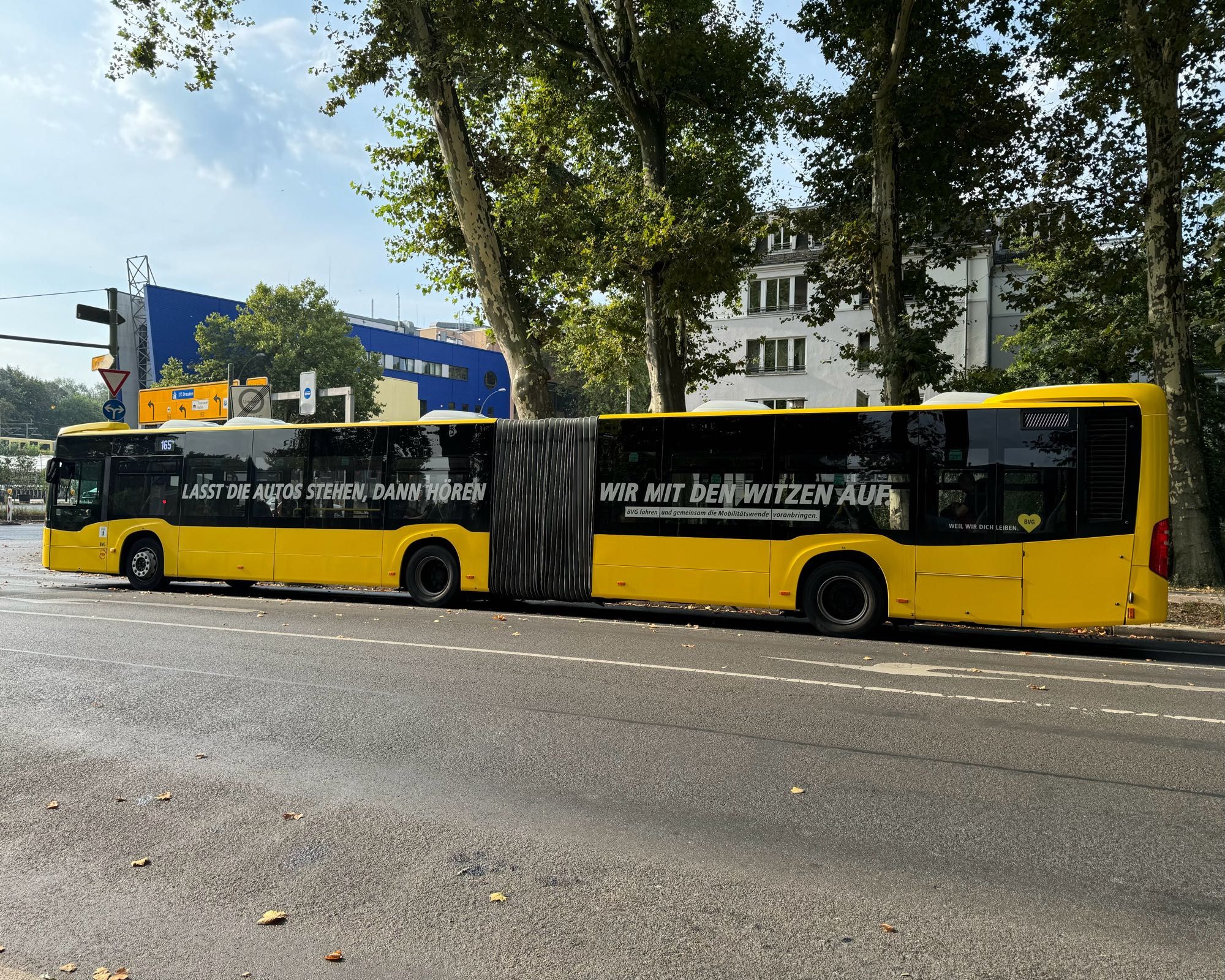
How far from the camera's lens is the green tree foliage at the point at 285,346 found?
53.6 metres

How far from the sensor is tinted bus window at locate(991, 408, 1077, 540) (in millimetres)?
10727

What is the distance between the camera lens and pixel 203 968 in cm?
324

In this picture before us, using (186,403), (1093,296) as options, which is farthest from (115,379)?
(1093,296)

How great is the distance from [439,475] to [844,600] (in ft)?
21.3

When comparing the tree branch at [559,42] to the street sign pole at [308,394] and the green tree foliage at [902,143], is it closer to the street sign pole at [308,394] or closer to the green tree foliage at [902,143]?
the green tree foliage at [902,143]

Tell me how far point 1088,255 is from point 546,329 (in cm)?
1410

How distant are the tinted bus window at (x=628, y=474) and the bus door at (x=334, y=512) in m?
3.79

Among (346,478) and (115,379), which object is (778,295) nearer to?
(115,379)

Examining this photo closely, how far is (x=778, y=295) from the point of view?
43.8m

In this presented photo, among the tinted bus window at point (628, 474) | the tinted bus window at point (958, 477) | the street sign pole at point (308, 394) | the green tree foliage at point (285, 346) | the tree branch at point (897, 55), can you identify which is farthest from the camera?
the green tree foliage at point (285, 346)

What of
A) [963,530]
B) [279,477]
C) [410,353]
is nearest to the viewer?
[963,530]

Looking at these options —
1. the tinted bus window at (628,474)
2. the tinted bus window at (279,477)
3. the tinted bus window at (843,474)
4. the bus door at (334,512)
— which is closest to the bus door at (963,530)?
the tinted bus window at (843,474)

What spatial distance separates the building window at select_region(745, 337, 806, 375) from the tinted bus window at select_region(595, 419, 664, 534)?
30.1m

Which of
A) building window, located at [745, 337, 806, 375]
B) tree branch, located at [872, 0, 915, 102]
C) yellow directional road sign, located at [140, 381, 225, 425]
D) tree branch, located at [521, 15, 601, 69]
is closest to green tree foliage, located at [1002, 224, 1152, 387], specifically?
tree branch, located at [872, 0, 915, 102]
